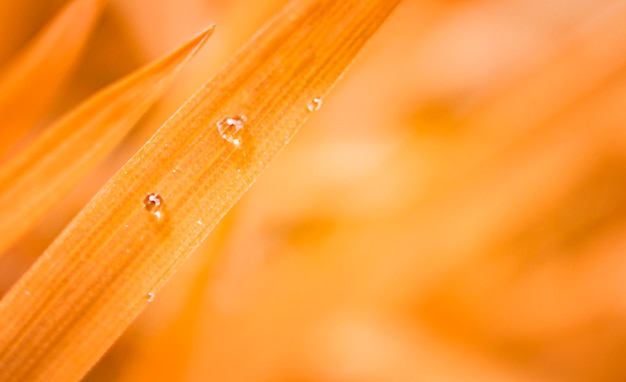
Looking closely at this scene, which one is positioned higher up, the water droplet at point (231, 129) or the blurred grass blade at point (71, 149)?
the water droplet at point (231, 129)

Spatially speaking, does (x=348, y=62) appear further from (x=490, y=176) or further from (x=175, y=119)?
(x=490, y=176)

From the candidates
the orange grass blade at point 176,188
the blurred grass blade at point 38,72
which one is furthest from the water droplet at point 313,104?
the blurred grass blade at point 38,72

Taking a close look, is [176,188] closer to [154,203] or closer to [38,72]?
[154,203]

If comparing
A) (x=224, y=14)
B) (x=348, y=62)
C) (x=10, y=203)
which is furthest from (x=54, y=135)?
(x=224, y=14)

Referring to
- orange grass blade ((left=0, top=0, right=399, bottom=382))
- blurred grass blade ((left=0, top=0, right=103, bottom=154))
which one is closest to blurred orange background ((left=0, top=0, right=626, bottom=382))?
blurred grass blade ((left=0, top=0, right=103, bottom=154))

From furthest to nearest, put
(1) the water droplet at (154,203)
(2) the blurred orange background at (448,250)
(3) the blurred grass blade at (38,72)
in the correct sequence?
1. (2) the blurred orange background at (448,250)
2. (3) the blurred grass blade at (38,72)
3. (1) the water droplet at (154,203)

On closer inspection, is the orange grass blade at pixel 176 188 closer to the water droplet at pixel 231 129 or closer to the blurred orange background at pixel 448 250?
the water droplet at pixel 231 129
